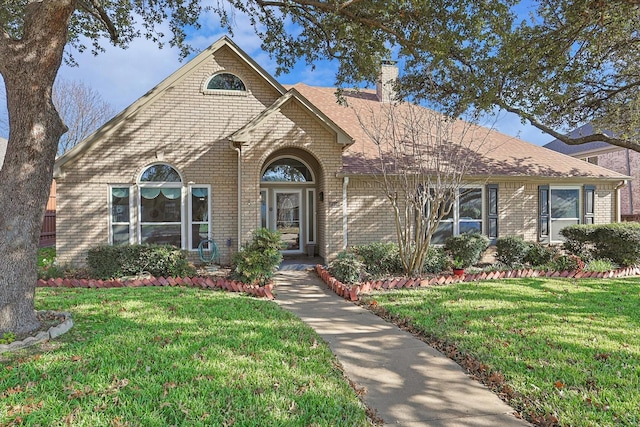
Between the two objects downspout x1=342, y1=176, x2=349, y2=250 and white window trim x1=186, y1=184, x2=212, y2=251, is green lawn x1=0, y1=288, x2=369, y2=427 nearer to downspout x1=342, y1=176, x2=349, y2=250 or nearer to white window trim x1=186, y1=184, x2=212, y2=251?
white window trim x1=186, y1=184, x2=212, y2=251

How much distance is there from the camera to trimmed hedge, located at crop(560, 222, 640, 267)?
36.8 feet

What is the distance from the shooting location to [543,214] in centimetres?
1389

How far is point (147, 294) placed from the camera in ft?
25.5

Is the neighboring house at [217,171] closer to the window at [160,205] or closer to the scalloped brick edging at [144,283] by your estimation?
the window at [160,205]

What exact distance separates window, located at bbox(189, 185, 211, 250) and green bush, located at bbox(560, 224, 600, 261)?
37.4ft

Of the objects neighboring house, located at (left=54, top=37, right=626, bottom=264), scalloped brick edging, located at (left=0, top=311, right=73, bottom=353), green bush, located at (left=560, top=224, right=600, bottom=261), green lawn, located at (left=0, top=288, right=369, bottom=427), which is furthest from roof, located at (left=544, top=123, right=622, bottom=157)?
scalloped brick edging, located at (left=0, top=311, right=73, bottom=353)

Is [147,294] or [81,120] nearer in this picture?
[147,294]

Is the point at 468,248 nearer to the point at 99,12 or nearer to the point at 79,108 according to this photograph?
the point at 99,12

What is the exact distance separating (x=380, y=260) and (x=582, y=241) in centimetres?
682

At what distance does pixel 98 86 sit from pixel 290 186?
976 inches

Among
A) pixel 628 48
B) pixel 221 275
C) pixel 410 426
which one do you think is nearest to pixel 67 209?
pixel 221 275

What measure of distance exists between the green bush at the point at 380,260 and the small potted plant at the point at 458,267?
147cm

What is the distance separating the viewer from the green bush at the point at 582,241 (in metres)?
11.7

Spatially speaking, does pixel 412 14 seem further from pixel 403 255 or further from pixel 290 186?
pixel 290 186
